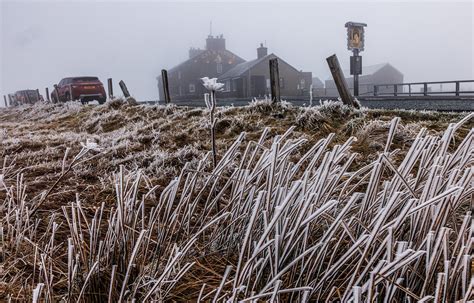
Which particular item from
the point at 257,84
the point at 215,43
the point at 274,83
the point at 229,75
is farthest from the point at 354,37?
the point at 215,43

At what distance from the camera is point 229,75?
41.9 metres

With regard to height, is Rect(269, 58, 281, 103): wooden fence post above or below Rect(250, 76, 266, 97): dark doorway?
below

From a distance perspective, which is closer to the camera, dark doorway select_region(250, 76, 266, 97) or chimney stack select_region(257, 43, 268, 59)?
dark doorway select_region(250, 76, 266, 97)

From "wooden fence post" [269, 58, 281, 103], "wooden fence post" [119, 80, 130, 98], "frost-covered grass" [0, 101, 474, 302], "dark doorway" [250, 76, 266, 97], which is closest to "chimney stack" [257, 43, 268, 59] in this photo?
"dark doorway" [250, 76, 266, 97]

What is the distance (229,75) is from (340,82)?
36.4m

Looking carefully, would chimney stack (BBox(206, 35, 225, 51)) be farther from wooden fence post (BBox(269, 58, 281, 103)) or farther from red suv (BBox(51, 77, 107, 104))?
wooden fence post (BBox(269, 58, 281, 103))

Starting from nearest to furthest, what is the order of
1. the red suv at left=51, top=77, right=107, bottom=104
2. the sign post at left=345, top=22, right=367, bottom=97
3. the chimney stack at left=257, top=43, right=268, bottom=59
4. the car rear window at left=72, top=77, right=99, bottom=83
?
1. the red suv at left=51, top=77, right=107, bottom=104
2. the car rear window at left=72, top=77, right=99, bottom=83
3. the sign post at left=345, top=22, right=367, bottom=97
4. the chimney stack at left=257, top=43, right=268, bottom=59

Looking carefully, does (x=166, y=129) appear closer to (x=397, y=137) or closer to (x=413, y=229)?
(x=397, y=137)

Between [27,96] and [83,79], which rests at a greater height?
[83,79]

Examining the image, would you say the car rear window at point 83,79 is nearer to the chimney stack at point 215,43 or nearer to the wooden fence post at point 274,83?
the wooden fence post at point 274,83

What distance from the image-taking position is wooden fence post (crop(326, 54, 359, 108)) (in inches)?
231

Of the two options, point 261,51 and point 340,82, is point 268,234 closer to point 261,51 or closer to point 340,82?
point 340,82

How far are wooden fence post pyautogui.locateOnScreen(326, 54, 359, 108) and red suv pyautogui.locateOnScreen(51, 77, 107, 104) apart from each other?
49.4ft

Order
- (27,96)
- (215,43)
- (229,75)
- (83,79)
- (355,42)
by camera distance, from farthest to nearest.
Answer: (215,43) < (229,75) < (27,96) < (355,42) < (83,79)
